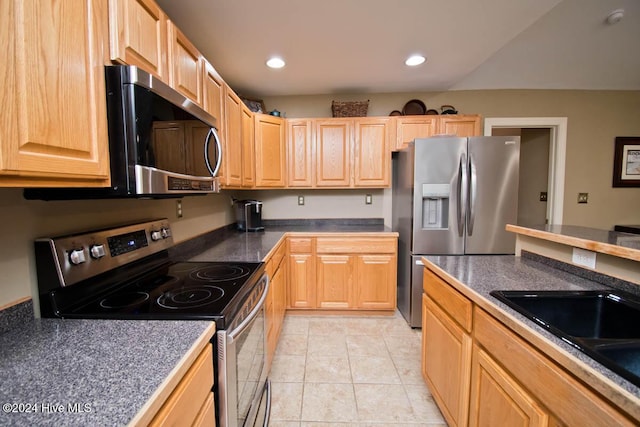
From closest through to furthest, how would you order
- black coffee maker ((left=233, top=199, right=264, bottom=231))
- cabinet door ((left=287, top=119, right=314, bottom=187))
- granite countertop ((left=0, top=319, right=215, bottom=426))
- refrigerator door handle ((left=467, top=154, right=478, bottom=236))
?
granite countertop ((left=0, top=319, right=215, bottom=426)) < refrigerator door handle ((left=467, top=154, right=478, bottom=236)) < black coffee maker ((left=233, top=199, right=264, bottom=231)) < cabinet door ((left=287, top=119, right=314, bottom=187))

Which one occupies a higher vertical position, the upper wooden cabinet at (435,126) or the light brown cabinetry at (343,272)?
the upper wooden cabinet at (435,126)

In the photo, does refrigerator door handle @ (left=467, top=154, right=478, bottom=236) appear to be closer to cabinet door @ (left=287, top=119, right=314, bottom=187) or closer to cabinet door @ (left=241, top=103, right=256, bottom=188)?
cabinet door @ (left=287, top=119, right=314, bottom=187)

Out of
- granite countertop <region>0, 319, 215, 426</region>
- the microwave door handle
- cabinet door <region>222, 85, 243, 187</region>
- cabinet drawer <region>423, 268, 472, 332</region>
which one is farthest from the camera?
cabinet door <region>222, 85, 243, 187</region>

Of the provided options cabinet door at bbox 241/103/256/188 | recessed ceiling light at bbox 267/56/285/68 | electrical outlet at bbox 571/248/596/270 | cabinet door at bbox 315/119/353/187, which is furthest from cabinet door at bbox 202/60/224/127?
electrical outlet at bbox 571/248/596/270

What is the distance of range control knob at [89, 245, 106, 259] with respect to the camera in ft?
3.49

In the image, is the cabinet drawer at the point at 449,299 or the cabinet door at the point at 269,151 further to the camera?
the cabinet door at the point at 269,151

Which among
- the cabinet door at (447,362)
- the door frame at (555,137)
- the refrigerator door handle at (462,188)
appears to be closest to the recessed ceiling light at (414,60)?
the refrigerator door handle at (462,188)

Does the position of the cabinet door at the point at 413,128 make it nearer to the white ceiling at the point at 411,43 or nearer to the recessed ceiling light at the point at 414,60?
the white ceiling at the point at 411,43

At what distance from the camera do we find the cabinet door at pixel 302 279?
2.75 meters

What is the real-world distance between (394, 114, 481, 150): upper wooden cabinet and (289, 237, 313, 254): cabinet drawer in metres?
1.40

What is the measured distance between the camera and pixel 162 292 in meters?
1.17

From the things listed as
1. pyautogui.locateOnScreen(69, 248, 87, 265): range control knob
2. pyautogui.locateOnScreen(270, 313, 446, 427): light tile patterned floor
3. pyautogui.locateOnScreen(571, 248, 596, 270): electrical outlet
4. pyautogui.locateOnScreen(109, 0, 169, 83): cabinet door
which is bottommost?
pyautogui.locateOnScreen(270, 313, 446, 427): light tile patterned floor

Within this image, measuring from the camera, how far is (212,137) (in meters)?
1.46

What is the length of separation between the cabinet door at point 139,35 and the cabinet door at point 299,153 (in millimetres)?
1799
